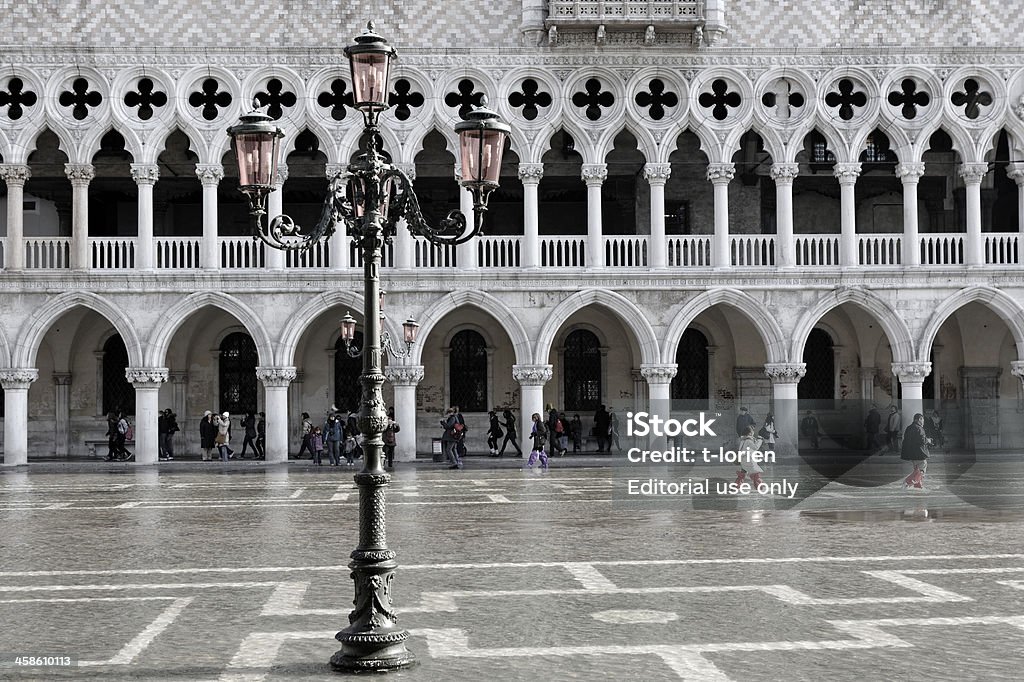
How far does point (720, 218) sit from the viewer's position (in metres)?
29.9

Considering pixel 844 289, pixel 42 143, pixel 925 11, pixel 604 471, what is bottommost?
pixel 604 471

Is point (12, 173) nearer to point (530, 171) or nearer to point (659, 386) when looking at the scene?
point (530, 171)

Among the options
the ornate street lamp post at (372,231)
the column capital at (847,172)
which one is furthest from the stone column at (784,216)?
the ornate street lamp post at (372,231)

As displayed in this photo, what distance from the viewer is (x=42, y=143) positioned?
104 ft

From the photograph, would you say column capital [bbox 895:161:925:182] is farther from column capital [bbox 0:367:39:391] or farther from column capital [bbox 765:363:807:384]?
column capital [bbox 0:367:39:391]

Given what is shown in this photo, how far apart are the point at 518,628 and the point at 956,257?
77.8 ft

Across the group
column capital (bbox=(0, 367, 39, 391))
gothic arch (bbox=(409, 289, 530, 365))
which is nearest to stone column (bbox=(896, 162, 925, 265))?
gothic arch (bbox=(409, 289, 530, 365))

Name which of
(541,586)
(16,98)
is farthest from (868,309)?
(541,586)

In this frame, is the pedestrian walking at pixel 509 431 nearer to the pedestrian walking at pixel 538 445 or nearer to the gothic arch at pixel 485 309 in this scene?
the gothic arch at pixel 485 309

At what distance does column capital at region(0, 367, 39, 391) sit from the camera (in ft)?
95.7

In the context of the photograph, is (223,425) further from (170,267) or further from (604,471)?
(604,471)

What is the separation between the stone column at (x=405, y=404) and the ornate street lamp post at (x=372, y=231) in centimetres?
1994

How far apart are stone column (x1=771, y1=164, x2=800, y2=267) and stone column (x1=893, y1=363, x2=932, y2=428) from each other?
3.53m

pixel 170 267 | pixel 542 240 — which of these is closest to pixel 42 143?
pixel 170 267
